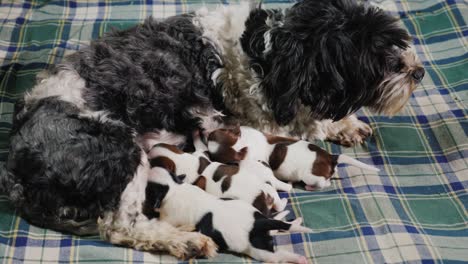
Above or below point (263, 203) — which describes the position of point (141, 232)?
below

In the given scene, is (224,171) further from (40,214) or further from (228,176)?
(40,214)

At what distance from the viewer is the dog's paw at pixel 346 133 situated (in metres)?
3.15

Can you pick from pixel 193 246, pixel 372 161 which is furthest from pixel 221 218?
pixel 372 161

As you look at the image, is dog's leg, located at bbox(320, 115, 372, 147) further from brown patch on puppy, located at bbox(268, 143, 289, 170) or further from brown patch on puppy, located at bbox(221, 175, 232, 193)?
brown patch on puppy, located at bbox(221, 175, 232, 193)

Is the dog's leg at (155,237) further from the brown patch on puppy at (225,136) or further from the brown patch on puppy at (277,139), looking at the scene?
the brown patch on puppy at (277,139)

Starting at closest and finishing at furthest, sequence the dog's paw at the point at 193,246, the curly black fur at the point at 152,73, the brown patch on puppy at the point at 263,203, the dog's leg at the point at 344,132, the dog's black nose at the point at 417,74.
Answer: the dog's paw at the point at 193,246
the brown patch on puppy at the point at 263,203
the curly black fur at the point at 152,73
the dog's black nose at the point at 417,74
the dog's leg at the point at 344,132

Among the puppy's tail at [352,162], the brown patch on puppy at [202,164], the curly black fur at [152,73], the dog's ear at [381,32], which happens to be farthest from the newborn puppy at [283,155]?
the dog's ear at [381,32]

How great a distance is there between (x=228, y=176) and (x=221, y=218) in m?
0.30

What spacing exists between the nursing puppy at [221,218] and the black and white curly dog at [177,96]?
0.20 feet

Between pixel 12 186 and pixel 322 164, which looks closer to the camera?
pixel 12 186

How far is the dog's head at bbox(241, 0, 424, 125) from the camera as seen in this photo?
2.60m

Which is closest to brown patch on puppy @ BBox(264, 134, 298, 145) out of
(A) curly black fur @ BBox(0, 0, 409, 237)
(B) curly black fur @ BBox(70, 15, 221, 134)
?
(A) curly black fur @ BBox(0, 0, 409, 237)

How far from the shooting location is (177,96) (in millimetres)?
2832

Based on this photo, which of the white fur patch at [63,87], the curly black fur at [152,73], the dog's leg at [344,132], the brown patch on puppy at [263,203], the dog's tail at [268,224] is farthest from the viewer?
the dog's leg at [344,132]
